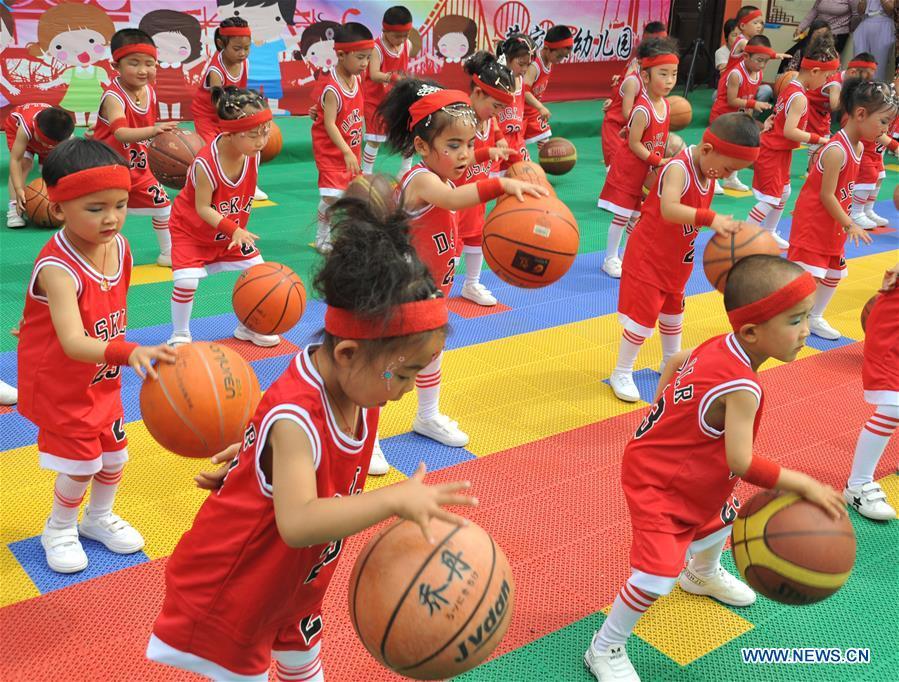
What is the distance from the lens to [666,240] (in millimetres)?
4762

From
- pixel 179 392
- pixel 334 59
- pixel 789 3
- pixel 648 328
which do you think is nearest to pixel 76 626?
pixel 179 392

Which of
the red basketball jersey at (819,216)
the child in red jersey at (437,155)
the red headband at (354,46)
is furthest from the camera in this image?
the red headband at (354,46)

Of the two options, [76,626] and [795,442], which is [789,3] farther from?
[76,626]

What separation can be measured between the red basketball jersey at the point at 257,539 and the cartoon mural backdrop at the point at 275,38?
9.04 metres

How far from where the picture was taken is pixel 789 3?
16.2 metres

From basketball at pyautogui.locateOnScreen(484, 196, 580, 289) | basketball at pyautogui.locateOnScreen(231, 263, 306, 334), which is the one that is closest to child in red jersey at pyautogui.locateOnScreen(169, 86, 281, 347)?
basketball at pyautogui.locateOnScreen(231, 263, 306, 334)

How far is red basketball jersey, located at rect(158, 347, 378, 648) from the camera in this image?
6.54 feet

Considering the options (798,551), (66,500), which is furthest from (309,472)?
(66,500)

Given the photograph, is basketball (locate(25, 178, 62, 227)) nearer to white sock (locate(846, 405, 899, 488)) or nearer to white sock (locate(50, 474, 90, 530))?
white sock (locate(50, 474, 90, 530))

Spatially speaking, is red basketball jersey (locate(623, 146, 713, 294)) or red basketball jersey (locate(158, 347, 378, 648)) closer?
red basketball jersey (locate(158, 347, 378, 648))

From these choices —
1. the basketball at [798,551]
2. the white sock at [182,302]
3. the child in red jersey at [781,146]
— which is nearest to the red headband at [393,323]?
the basketball at [798,551]

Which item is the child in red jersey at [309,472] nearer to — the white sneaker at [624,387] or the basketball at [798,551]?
the basketball at [798,551]

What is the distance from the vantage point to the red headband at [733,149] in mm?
4359

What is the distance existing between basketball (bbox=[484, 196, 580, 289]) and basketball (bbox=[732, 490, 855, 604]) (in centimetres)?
124
